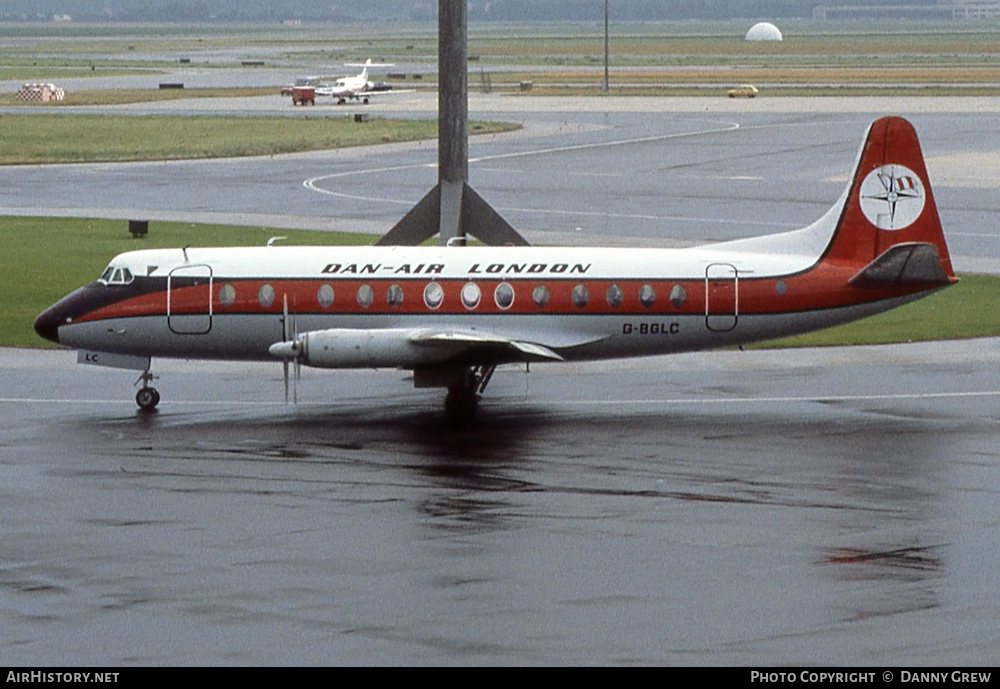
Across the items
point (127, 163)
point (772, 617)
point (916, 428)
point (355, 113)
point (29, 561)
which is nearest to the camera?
point (772, 617)

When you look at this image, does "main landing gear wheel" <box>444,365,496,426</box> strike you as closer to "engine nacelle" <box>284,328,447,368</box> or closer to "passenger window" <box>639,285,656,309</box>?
"engine nacelle" <box>284,328,447,368</box>

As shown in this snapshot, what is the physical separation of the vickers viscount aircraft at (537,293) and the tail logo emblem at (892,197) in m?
0.03

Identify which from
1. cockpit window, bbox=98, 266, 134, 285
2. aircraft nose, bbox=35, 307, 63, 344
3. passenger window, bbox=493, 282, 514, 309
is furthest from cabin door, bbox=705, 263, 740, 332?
aircraft nose, bbox=35, 307, 63, 344

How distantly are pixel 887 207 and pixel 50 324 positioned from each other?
16.9 meters

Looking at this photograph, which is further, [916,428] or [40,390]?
[40,390]

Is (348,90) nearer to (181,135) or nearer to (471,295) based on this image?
(181,135)

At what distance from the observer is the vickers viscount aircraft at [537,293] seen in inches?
1377

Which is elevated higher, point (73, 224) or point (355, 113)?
point (355, 113)

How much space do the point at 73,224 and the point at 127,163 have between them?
2597 cm

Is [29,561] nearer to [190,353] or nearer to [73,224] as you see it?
[190,353]

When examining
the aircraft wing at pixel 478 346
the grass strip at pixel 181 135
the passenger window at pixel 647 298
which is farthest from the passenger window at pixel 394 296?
the grass strip at pixel 181 135

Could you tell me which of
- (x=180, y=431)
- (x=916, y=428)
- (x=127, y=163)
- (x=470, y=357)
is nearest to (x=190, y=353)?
(x=180, y=431)

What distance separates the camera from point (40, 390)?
125 ft
